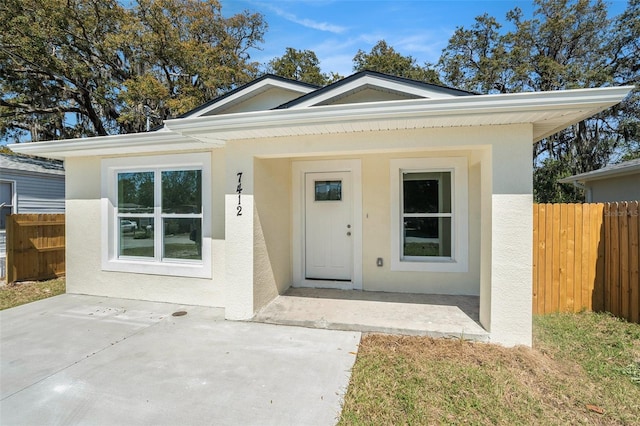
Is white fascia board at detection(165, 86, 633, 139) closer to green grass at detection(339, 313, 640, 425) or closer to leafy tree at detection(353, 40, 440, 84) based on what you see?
green grass at detection(339, 313, 640, 425)

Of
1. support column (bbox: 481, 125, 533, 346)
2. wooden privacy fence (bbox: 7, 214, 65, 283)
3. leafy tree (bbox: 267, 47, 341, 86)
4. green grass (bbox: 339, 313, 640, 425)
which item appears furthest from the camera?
leafy tree (bbox: 267, 47, 341, 86)

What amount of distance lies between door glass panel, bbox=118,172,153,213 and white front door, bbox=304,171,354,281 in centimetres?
291

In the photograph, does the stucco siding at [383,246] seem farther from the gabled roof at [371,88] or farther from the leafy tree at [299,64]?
the leafy tree at [299,64]

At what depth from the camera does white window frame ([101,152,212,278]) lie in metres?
5.26

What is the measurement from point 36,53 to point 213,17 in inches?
339

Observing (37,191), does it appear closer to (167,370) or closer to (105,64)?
(105,64)

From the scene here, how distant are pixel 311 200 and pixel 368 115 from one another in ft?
9.48

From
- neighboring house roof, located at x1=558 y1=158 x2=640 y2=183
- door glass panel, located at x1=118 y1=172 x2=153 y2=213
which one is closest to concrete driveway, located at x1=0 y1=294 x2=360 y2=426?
door glass panel, located at x1=118 y1=172 x2=153 y2=213

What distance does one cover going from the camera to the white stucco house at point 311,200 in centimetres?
371

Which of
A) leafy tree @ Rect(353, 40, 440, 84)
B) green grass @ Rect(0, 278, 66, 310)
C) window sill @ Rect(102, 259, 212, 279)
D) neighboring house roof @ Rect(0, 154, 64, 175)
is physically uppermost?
leafy tree @ Rect(353, 40, 440, 84)

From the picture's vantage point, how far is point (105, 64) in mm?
14641

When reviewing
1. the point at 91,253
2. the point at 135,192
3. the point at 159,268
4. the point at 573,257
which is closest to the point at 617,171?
the point at 573,257

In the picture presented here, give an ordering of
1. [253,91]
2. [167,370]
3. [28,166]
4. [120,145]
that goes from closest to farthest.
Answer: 1. [167,370]
2. [120,145]
3. [253,91]
4. [28,166]

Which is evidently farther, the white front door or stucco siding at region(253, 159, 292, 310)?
the white front door
